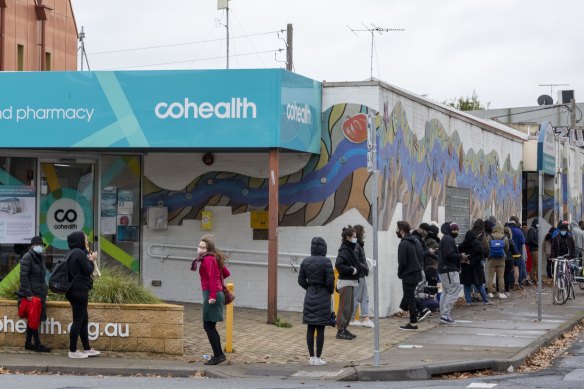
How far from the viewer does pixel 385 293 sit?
19.3m

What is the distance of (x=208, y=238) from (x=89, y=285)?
1742mm

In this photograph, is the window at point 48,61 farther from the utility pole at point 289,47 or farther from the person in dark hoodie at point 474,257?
the person in dark hoodie at point 474,257

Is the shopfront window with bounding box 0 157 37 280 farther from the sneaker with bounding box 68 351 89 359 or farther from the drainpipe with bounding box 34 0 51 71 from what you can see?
the drainpipe with bounding box 34 0 51 71

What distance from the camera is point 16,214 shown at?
63.7ft

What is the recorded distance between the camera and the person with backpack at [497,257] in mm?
23438

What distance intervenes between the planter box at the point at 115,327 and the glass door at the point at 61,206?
519 cm

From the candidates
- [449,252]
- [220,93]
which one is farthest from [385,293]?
[220,93]

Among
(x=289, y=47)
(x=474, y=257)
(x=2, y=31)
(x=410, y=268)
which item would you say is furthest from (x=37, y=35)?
(x=410, y=268)

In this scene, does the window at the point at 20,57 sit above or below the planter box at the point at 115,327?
above

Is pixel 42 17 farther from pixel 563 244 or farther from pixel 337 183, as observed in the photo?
pixel 563 244

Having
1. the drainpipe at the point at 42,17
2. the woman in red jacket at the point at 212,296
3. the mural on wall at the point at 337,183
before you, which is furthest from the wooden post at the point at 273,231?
the drainpipe at the point at 42,17

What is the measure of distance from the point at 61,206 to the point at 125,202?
4.01ft

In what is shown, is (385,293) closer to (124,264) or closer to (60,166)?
(124,264)

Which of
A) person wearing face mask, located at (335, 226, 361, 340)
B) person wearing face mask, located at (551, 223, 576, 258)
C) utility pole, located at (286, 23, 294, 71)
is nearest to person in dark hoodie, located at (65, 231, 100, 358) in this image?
person wearing face mask, located at (335, 226, 361, 340)
